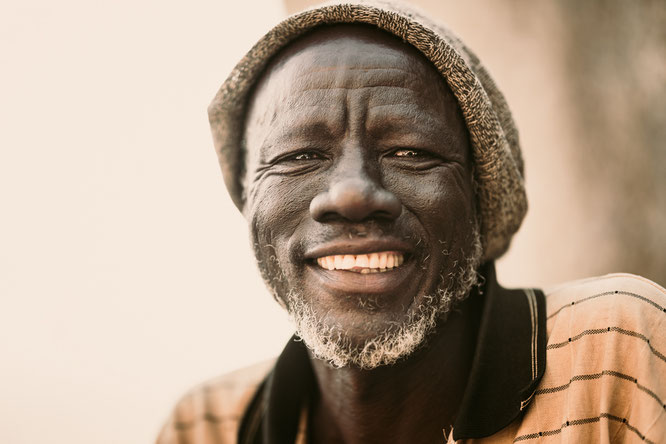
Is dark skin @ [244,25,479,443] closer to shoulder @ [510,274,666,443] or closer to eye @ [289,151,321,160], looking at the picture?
eye @ [289,151,321,160]

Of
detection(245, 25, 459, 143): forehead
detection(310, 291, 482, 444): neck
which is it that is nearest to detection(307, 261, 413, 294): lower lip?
detection(310, 291, 482, 444): neck

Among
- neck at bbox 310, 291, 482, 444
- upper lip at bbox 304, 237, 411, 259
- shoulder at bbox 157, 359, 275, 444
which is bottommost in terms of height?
shoulder at bbox 157, 359, 275, 444

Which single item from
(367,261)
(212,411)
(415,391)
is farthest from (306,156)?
(212,411)

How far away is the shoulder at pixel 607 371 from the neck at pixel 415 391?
1.12ft

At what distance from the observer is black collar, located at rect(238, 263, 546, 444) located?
183 centimetres

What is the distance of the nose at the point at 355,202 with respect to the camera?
1.79 m

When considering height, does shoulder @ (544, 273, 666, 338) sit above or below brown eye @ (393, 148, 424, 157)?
below

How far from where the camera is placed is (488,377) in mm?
1926

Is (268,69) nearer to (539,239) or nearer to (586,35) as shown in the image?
(586,35)

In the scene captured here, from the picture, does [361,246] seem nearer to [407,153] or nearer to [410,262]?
[410,262]

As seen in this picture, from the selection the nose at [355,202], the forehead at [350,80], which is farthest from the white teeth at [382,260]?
the forehead at [350,80]

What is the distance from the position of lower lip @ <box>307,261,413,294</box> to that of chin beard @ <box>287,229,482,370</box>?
0.11 meters

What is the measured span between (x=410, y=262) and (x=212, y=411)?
1.24 meters

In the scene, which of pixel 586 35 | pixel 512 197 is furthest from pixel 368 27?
pixel 586 35
